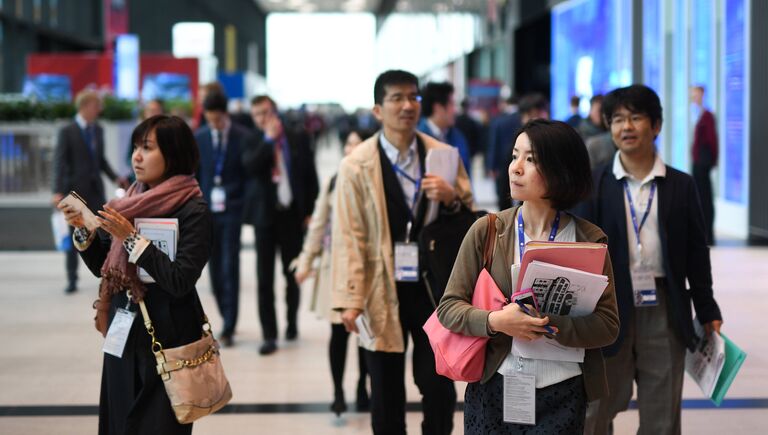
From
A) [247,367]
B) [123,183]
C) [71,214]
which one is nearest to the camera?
[71,214]

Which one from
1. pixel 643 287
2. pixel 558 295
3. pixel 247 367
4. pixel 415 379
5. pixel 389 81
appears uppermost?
pixel 389 81

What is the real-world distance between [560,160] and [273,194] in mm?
4527

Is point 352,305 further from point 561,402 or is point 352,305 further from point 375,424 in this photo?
point 561,402

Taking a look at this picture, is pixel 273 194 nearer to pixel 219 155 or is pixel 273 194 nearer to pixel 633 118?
pixel 219 155

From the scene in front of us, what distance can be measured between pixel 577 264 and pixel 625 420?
2782 millimetres

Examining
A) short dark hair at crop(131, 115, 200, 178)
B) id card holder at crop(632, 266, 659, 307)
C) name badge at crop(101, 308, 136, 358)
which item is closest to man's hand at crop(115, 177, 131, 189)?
short dark hair at crop(131, 115, 200, 178)

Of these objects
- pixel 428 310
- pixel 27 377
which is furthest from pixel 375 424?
pixel 27 377

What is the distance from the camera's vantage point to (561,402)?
2619 millimetres

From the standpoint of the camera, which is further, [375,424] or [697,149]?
[697,149]

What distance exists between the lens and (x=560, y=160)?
2.58m

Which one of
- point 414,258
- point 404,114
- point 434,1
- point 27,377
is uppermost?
point 434,1

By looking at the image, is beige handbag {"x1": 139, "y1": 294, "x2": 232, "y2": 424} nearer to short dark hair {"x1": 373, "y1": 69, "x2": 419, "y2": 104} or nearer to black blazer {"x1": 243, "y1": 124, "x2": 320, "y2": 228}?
short dark hair {"x1": 373, "y1": 69, "x2": 419, "y2": 104}

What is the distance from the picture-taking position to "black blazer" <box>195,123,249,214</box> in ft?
23.3

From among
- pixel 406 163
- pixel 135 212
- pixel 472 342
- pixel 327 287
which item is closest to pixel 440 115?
pixel 327 287
